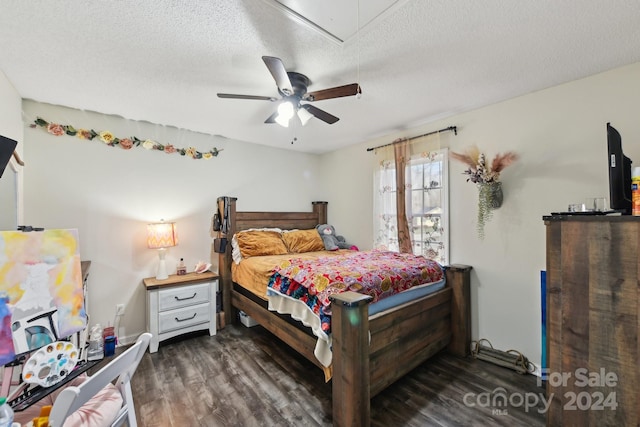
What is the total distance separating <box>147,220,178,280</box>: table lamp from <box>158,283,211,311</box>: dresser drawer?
0.88 feet

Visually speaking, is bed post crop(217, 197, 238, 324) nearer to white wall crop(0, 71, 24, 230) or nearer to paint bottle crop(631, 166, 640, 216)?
white wall crop(0, 71, 24, 230)

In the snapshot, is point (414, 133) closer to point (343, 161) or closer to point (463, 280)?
point (343, 161)

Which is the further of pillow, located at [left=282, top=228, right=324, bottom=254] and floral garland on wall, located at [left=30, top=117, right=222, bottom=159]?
pillow, located at [left=282, top=228, right=324, bottom=254]

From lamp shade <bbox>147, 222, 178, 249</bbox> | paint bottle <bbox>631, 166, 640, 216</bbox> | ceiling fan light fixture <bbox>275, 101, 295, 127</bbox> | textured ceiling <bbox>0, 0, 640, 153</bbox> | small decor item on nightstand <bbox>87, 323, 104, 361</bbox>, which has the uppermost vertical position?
textured ceiling <bbox>0, 0, 640, 153</bbox>

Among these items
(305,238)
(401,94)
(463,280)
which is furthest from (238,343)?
(401,94)

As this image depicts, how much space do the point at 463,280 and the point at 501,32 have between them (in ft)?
6.76

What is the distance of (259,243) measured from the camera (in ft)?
11.2

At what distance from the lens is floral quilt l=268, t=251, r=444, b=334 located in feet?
6.36

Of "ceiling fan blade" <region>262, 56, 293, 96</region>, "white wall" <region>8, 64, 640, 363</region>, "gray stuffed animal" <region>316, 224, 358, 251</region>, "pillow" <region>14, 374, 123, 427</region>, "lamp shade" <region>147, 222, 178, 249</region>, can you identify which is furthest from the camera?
"gray stuffed animal" <region>316, 224, 358, 251</region>

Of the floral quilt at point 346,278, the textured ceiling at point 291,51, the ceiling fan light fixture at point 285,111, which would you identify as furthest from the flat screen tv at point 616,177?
the ceiling fan light fixture at point 285,111

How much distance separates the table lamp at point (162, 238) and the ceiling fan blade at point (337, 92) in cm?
217

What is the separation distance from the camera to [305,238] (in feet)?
12.7

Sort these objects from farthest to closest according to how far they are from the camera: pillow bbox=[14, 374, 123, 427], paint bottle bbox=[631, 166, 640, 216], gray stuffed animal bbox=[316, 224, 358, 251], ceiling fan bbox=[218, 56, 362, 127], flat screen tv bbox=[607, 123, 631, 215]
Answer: gray stuffed animal bbox=[316, 224, 358, 251] → ceiling fan bbox=[218, 56, 362, 127] → flat screen tv bbox=[607, 123, 631, 215] → paint bottle bbox=[631, 166, 640, 216] → pillow bbox=[14, 374, 123, 427]

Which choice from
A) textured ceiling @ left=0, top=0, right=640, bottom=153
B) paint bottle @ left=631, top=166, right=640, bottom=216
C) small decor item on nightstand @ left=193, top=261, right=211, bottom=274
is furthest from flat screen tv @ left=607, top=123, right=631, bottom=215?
small decor item on nightstand @ left=193, top=261, right=211, bottom=274
